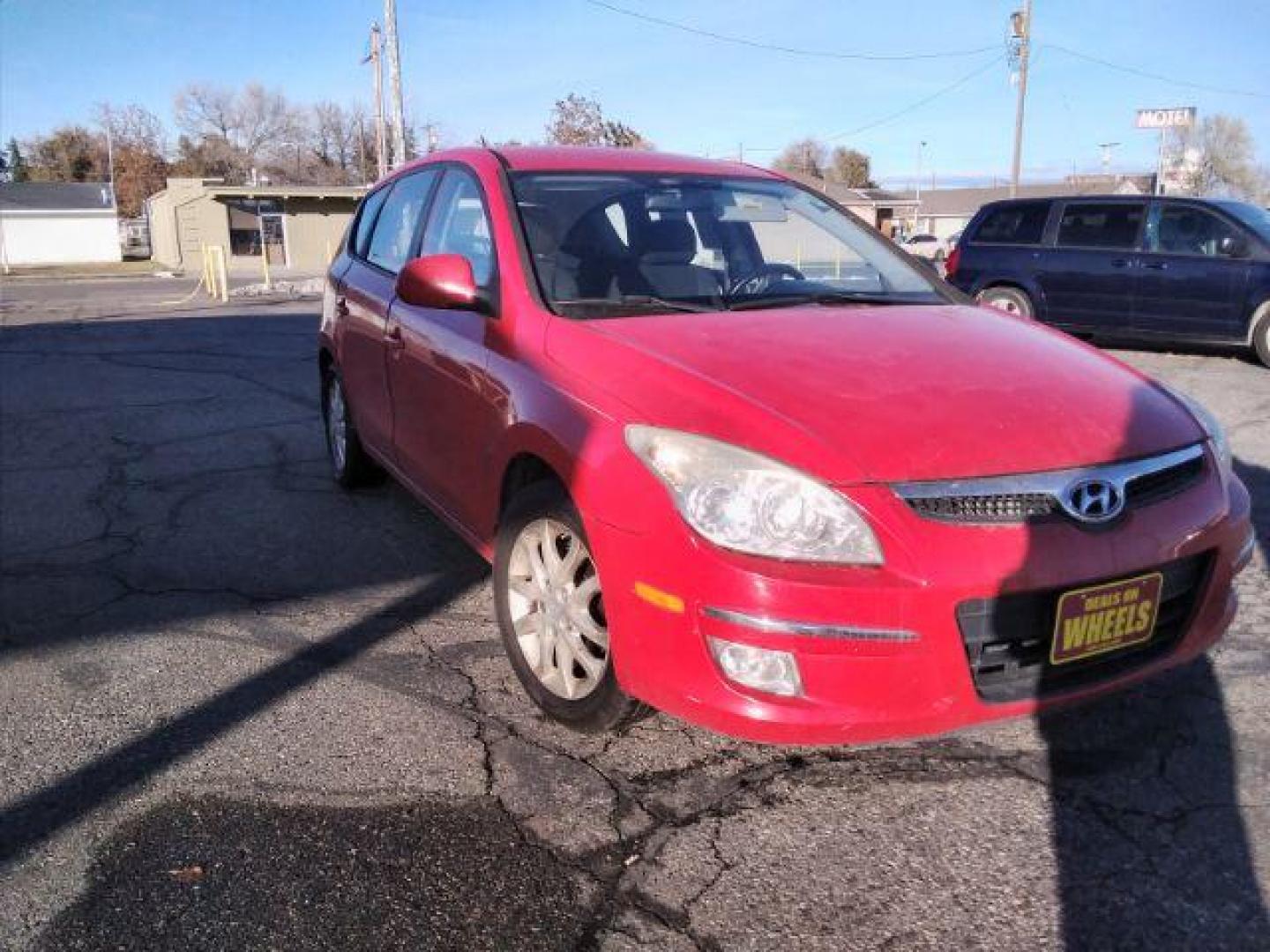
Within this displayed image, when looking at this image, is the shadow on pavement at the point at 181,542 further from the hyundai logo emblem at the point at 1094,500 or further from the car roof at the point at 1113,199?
the car roof at the point at 1113,199

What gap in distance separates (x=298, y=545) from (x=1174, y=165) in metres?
85.1

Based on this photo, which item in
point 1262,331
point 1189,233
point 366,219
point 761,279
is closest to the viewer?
point 761,279

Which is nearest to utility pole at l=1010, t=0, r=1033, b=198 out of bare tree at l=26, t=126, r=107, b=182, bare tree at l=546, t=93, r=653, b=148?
bare tree at l=546, t=93, r=653, b=148

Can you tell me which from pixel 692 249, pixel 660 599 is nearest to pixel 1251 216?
pixel 692 249

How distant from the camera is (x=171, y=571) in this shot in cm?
438

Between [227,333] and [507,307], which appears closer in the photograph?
[507,307]

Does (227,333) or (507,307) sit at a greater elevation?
(507,307)

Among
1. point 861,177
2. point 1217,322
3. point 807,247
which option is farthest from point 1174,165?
point 807,247

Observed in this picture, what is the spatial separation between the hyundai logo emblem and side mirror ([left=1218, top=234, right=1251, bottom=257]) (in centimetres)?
881

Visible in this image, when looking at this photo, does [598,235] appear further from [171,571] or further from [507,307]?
[171,571]

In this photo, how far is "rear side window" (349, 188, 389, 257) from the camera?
512cm

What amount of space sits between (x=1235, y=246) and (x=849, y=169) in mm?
89855

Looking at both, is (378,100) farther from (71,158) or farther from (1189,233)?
(71,158)

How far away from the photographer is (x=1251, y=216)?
998 centimetres
